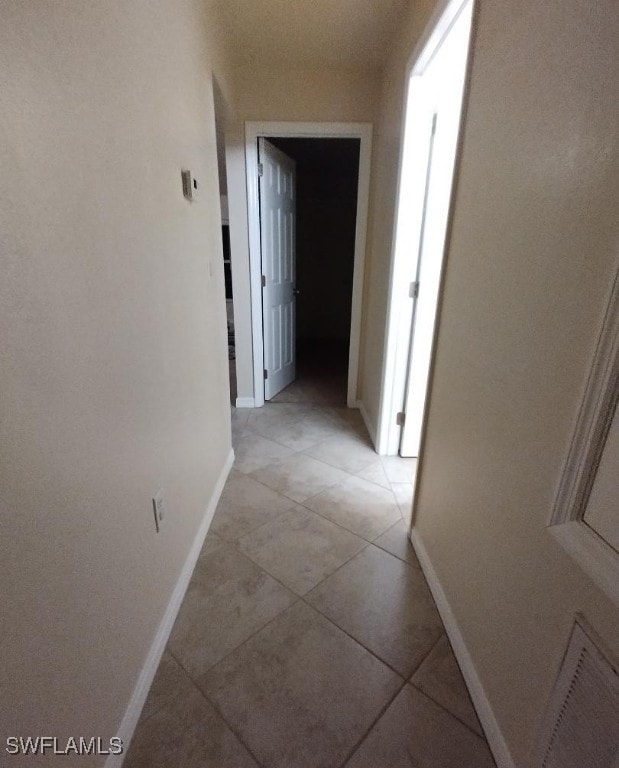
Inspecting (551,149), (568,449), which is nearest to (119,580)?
(568,449)

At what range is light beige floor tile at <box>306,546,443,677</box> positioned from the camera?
A: 1200 mm

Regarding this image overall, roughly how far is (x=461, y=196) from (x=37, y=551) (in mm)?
1472

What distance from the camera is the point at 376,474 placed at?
7.22 ft

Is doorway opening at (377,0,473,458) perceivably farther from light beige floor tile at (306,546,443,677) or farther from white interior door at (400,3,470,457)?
light beige floor tile at (306,546,443,677)

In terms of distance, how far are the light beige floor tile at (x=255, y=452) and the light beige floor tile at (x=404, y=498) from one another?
74 centimetres

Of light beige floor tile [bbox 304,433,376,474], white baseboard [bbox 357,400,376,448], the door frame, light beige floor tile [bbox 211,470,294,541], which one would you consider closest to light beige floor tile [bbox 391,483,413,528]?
light beige floor tile [bbox 304,433,376,474]

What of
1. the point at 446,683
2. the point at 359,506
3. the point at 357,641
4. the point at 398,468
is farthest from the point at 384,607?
the point at 398,468

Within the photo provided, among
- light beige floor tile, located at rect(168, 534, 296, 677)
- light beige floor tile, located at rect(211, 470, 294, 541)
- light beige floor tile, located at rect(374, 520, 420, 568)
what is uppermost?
light beige floor tile, located at rect(168, 534, 296, 677)

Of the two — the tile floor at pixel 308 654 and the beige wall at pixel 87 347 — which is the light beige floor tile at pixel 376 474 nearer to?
the tile floor at pixel 308 654

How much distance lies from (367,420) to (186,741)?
2.13 m

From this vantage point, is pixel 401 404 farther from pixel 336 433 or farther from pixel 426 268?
pixel 426 268

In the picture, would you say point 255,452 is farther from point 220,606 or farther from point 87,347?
point 87,347

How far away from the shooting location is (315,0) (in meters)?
1.81

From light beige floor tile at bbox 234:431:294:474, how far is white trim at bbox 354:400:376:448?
1.98 ft
